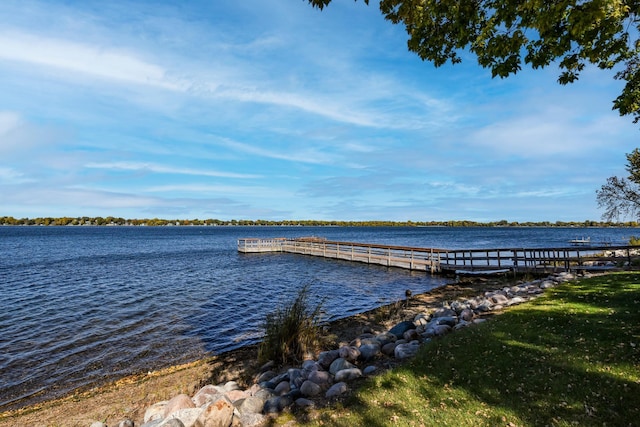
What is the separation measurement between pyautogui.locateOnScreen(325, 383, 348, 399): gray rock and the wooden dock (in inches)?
674

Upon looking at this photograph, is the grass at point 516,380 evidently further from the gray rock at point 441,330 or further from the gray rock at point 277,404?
the gray rock at point 441,330

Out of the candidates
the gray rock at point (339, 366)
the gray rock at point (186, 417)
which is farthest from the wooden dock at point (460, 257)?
the gray rock at point (186, 417)

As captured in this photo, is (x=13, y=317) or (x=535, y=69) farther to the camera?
(x=13, y=317)

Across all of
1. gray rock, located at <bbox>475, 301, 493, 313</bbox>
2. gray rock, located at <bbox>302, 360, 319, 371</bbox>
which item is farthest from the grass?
gray rock, located at <bbox>475, 301, 493, 313</bbox>

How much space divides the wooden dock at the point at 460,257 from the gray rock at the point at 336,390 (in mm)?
17123

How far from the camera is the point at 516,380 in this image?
498cm

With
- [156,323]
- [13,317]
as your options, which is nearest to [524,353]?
[156,323]

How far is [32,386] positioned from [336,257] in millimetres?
29709

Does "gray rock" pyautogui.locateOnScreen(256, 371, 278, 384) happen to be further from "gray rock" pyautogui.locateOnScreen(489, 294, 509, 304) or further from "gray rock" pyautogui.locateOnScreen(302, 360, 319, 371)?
"gray rock" pyautogui.locateOnScreen(489, 294, 509, 304)

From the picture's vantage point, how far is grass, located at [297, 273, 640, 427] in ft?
13.7

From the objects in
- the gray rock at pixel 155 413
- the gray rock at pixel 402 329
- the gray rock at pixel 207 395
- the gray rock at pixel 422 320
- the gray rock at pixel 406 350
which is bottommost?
the gray rock at pixel 155 413

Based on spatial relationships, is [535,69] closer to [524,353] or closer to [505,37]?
[505,37]

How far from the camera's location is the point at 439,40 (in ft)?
19.6

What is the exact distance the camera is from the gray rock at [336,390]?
529 centimetres
